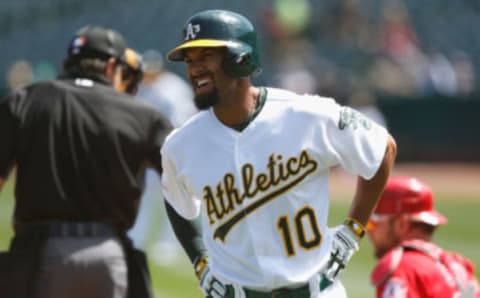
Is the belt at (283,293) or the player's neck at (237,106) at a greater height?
the player's neck at (237,106)

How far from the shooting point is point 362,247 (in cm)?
1428

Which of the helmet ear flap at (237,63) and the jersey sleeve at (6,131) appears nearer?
the helmet ear flap at (237,63)

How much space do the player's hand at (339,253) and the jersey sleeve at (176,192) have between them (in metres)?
0.70

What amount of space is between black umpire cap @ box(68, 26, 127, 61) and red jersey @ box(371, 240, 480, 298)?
5.79 feet

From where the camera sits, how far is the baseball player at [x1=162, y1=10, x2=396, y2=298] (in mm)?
4852

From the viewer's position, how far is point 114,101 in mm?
5984

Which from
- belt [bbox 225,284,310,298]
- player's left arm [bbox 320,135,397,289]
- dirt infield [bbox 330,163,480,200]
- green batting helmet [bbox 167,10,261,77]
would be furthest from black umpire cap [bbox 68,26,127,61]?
dirt infield [bbox 330,163,480,200]

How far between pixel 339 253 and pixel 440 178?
17.5 m

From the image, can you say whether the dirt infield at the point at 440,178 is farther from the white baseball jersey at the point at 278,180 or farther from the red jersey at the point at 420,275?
the white baseball jersey at the point at 278,180

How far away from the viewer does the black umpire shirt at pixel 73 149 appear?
582 cm

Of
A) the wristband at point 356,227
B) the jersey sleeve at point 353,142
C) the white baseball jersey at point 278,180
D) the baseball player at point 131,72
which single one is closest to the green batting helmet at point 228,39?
the white baseball jersey at point 278,180

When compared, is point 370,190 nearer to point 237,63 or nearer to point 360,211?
point 360,211

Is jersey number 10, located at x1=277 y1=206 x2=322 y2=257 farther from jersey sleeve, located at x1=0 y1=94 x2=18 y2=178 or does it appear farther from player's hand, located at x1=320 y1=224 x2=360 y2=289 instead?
jersey sleeve, located at x1=0 y1=94 x2=18 y2=178

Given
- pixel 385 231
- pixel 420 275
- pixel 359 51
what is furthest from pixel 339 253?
pixel 359 51
